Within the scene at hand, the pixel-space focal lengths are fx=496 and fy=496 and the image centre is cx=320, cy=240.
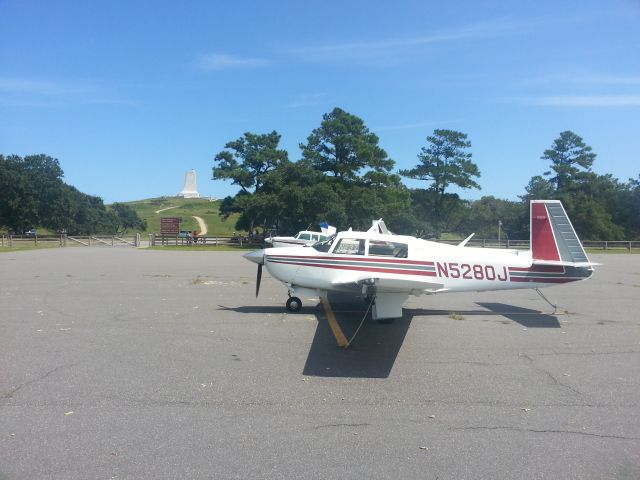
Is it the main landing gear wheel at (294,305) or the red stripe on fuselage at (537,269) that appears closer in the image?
the red stripe on fuselage at (537,269)

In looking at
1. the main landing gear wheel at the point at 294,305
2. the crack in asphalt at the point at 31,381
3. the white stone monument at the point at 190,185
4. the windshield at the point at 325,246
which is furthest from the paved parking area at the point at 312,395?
the white stone monument at the point at 190,185

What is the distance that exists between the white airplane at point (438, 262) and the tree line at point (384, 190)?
36408 mm

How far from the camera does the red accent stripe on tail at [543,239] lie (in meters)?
10.6

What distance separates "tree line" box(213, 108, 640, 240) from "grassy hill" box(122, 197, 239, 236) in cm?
3174

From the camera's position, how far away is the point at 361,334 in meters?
8.92

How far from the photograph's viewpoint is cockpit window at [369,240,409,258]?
1025 centimetres

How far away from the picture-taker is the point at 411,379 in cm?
638

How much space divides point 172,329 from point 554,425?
21.5 ft

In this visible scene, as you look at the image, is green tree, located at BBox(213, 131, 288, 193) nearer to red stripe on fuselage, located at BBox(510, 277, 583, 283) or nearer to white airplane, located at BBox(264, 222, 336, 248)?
white airplane, located at BBox(264, 222, 336, 248)

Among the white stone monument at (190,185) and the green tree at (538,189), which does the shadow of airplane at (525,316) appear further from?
the white stone monument at (190,185)

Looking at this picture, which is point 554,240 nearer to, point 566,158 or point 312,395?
point 312,395

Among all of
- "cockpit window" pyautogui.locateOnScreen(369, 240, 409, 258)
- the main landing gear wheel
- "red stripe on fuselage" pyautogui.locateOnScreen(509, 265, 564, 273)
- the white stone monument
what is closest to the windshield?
"cockpit window" pyautogui.locateOnScreen(369, 240, 409, 258)

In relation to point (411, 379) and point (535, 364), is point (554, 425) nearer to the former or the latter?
point (411, 379)

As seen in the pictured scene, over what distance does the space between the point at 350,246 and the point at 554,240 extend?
441 cm
